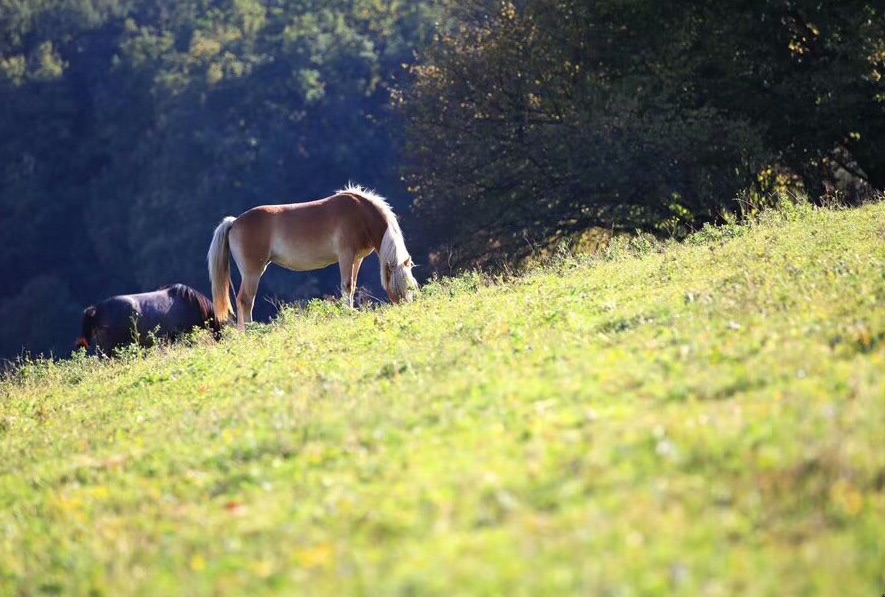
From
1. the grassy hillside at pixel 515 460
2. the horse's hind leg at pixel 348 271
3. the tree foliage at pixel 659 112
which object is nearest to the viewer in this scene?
the grassy hillside at pixel 515 460

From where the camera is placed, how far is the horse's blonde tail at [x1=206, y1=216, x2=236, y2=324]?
19234 millimetres

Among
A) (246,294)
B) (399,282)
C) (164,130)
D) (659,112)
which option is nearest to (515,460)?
(399,282)

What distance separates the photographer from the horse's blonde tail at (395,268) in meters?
16.9

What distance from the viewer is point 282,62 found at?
69.6 metres

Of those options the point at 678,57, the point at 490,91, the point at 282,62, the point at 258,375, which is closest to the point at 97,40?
the point at 282,62

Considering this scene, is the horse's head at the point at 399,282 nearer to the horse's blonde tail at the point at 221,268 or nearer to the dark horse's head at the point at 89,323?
the horse's blonde tail at the point at 221,268

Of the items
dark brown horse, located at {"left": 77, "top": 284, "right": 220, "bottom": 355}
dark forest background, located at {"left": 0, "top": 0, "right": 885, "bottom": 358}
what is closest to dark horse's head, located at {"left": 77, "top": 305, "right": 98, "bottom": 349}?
dark brown horse, located at {"left": 77, "top": 284, "right": 220, "bottom": 355}

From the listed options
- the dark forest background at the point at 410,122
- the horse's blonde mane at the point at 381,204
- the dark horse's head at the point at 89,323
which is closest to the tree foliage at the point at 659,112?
the dark forest background at the point at 410,122

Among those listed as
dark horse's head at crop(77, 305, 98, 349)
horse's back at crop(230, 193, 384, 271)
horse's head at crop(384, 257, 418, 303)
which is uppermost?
horse's back at crop(230, 193, 384, 271)

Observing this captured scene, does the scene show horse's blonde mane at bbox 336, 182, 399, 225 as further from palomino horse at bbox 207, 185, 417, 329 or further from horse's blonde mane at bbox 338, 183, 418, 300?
horse's blonde mane at bbox 338, 183, 418, 300

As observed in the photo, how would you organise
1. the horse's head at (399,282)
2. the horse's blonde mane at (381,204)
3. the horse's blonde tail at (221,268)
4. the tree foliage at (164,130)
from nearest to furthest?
the horse's head at (399,282) → the horse's blonde mane at (381,204) → the horse's blonde tail at (221,268) → the tree foliage at (164,130)

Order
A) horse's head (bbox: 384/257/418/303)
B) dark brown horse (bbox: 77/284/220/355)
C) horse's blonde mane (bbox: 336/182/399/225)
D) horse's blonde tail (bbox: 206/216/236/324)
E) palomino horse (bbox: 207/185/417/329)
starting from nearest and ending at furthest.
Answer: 1. horse's head (bbox: 384/257/418/303)
2. horse's blonde mane (bbox: 336/182/399/225)
3. palomino horse (bbox: 207/185/417/329)
4. horse's blonde tail (bbox: 206/216/236/324)
5. dark brown horse (bbox: 77/284/220/355)

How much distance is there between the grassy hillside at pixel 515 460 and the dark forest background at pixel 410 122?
11.1 m

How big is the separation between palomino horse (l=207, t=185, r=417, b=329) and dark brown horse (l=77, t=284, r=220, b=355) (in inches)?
113
